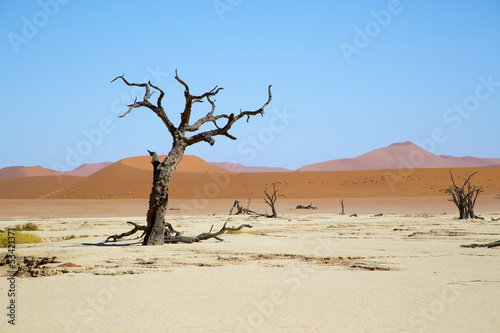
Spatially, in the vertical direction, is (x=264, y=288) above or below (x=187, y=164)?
below

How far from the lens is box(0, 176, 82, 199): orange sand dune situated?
8738cm

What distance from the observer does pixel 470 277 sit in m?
7.00

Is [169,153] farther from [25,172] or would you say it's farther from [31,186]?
[25,172]

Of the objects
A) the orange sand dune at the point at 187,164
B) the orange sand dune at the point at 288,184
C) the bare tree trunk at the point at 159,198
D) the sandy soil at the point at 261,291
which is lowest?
the sandy soil at the point at 261,291

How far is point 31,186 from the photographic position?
92688 mm

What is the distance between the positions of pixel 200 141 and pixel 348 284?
5927 mm

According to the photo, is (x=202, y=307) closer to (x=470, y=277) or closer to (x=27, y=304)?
(x=27, y=304)

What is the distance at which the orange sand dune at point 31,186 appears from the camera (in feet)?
287

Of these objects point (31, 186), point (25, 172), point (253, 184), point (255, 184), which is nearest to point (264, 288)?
point (255, 184)

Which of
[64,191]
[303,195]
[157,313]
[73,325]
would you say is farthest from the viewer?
[64,191]

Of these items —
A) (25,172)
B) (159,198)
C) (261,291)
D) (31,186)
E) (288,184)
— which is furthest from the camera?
(25,172)

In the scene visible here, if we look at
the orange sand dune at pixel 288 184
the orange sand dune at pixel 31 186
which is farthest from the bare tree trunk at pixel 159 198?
the orange sand dune at pixel 31 186

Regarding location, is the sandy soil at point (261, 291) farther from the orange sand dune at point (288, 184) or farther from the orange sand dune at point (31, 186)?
the orange sand dune at point (31, 186)

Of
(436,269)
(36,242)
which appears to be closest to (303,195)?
(36,242)
